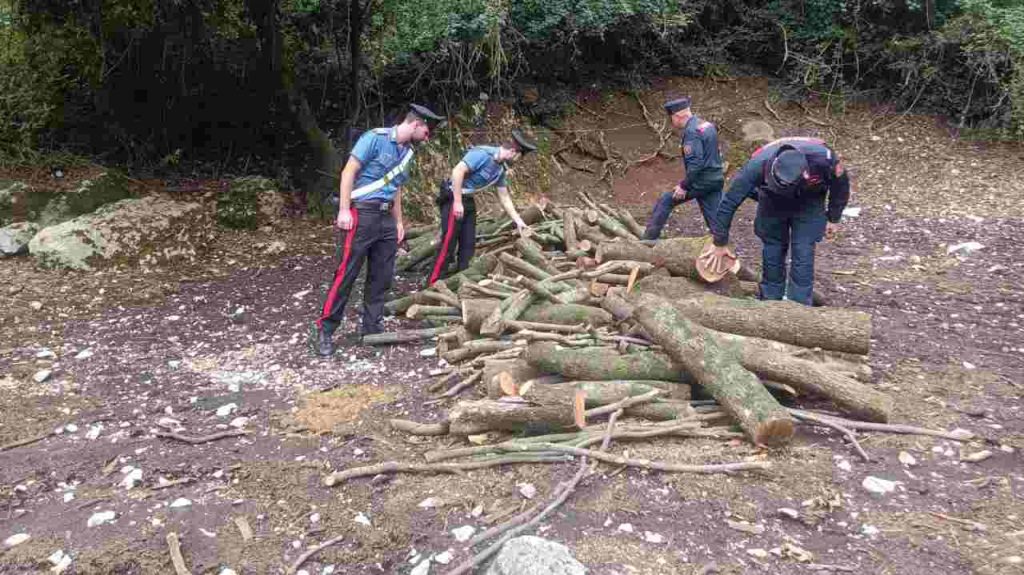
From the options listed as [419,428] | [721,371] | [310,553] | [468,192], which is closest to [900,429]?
[721,371]

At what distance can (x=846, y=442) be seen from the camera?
3.99m

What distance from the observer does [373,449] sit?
4.29m

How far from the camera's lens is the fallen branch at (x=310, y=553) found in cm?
324

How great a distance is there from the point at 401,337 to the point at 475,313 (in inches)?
28.9

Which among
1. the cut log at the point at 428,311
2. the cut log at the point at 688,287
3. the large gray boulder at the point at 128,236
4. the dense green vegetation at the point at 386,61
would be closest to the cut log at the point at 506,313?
the cut log at the point at 428,311

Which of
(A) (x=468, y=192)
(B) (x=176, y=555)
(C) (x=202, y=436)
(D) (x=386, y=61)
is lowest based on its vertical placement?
(C) (x=202, y=436)

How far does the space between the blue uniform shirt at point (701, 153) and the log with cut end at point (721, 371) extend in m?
2.58

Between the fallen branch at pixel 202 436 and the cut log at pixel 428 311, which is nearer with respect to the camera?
the fallen branch at pixel 202 436

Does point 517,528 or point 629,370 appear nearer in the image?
point 517,528

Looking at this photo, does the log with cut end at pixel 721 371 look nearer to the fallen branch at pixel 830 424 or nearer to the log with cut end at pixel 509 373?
the fallen branch at pixel 830 424

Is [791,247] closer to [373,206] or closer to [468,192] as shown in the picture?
[468,192]

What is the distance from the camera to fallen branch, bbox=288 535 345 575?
324cm

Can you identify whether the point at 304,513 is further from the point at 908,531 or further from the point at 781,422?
the point at 908,531

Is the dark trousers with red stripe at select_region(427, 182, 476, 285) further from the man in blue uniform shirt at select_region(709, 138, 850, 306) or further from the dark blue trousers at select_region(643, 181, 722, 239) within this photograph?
the man in blue uniform shirt at select_region(709, 138, 850, 306)
